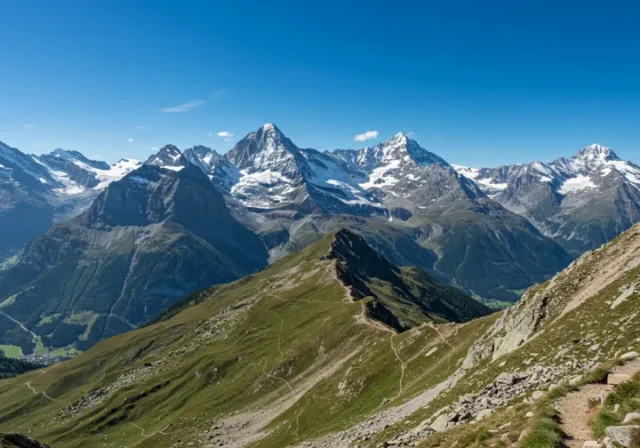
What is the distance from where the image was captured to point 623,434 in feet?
47.8

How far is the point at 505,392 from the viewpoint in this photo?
Result: 108 feet

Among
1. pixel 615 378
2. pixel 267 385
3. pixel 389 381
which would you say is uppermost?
pixel 615 378

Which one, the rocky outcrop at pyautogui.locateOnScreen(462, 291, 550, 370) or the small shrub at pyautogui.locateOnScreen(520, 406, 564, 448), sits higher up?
the small shrub at pyautogui.locateOnScreen(520, 406, 564, 448)

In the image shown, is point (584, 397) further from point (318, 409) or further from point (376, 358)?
point (376, 358)

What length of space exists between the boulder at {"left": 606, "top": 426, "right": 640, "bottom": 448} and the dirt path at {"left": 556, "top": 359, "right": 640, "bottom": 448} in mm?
2962

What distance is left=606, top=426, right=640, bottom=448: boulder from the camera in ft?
47.1

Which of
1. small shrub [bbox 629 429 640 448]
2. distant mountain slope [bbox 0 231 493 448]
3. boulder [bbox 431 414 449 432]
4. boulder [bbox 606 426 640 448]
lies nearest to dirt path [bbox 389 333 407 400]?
distant mountain slope [bbox 0 231 493 448]

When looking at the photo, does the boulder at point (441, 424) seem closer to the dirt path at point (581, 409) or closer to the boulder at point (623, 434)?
the dirt path at point (581, 409)

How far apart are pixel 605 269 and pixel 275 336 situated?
135928 millimetres

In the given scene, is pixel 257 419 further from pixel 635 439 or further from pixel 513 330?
pixel 635 439

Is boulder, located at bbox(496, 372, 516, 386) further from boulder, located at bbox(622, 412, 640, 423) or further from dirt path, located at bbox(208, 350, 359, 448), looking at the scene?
dirt path, located at bbox(208, 350, 359, 448)

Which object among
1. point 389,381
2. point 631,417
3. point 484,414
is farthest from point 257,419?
point 631,417

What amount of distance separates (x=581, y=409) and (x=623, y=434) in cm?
688

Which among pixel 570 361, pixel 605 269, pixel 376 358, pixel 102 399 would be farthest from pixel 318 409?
pixel 102 399
